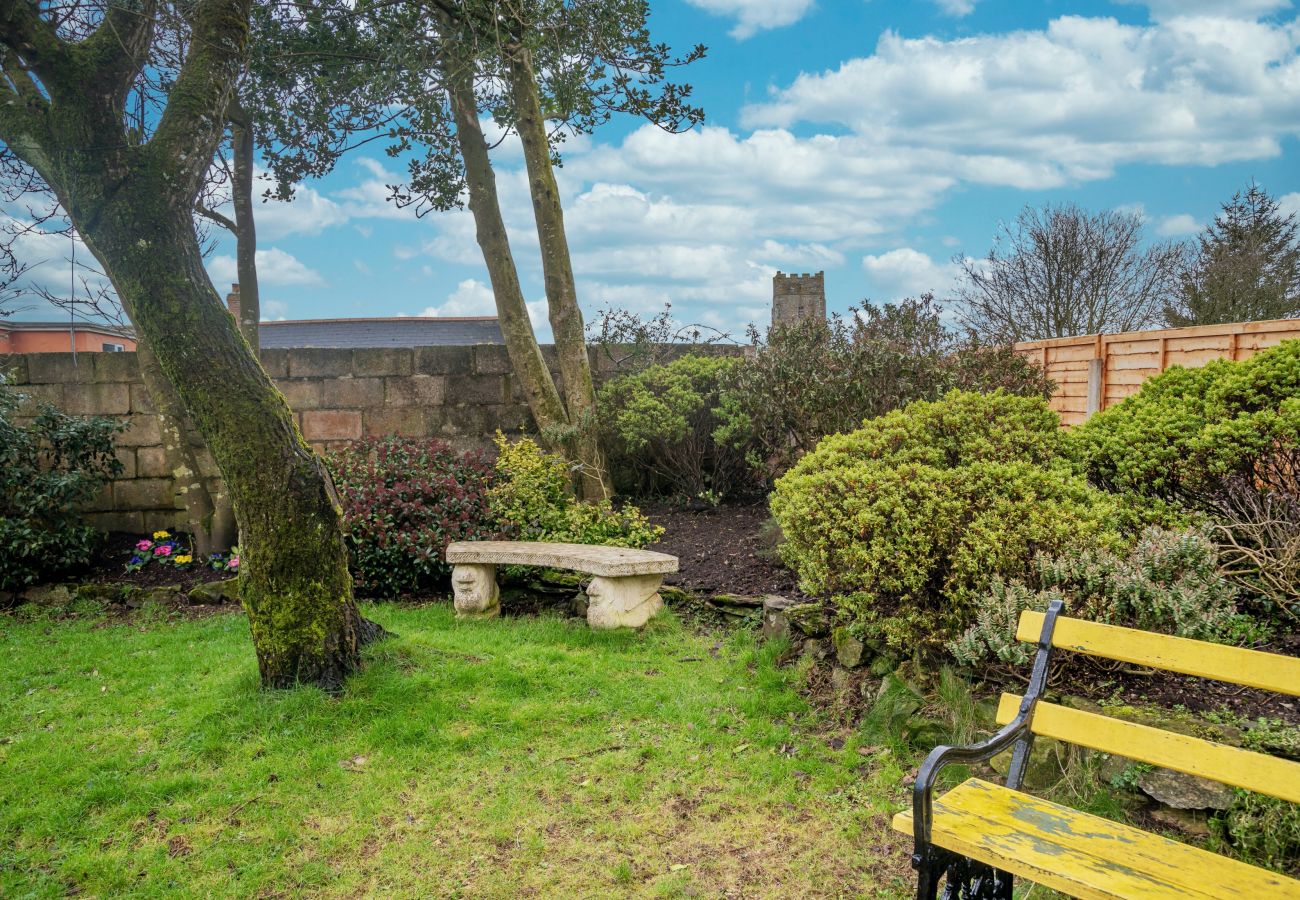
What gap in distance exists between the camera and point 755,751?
13.1 ft

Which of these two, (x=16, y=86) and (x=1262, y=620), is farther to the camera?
(x=16, y=86)

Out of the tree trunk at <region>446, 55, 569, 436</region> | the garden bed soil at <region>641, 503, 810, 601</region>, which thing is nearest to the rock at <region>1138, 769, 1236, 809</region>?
the garden bed soil at <region>641, 503, 810, 601</region>

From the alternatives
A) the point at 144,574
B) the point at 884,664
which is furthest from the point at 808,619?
the point at 144,574

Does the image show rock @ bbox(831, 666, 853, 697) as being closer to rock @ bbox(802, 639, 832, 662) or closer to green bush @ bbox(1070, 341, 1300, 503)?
rock @ bbox(802, 639, 832, 662)

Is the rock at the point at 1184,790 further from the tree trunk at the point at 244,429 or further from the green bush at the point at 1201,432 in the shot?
the tree trunk at the point at 244,429

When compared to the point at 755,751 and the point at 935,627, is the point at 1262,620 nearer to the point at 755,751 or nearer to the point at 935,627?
the point at 935,627

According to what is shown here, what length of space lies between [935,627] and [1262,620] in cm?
140

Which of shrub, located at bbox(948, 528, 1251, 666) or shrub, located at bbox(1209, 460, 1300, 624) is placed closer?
shrub, located at bbox(948, 528, 1251, 666)

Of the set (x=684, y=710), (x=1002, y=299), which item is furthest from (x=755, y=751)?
(x=1002, y=299)

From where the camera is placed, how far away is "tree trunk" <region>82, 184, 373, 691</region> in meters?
4.24

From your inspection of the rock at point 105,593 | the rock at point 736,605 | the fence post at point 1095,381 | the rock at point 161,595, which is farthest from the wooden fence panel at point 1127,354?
the rock at point 105,593

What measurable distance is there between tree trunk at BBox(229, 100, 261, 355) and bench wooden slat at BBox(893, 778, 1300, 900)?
770 centimetres

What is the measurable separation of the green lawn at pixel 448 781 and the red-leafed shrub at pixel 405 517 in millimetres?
1375

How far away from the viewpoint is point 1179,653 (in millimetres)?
2506
